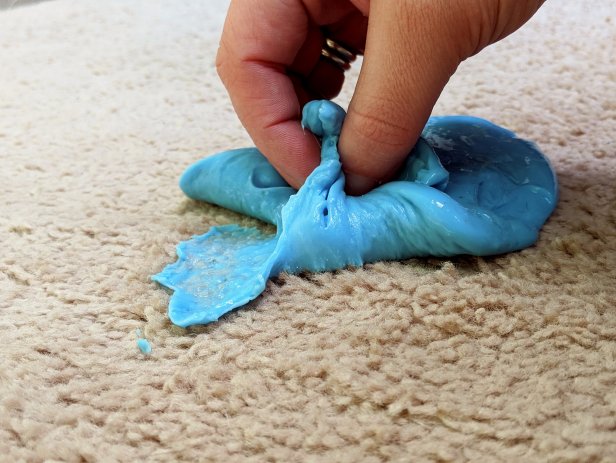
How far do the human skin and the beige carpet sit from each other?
→ 120 mm

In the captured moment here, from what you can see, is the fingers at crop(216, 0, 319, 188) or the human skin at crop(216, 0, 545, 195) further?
the fingers at crop(216, 0, 319, 188)

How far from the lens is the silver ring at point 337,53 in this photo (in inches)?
34.7

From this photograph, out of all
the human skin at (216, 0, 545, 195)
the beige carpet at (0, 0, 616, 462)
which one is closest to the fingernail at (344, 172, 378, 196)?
the human skin at (216, 0, 545, 195)

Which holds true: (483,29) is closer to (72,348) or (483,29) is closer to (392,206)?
(392,206)

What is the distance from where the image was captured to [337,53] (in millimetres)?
894

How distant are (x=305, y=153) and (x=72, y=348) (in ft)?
1.04

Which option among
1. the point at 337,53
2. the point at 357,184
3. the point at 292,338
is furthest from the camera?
the point at 337,53

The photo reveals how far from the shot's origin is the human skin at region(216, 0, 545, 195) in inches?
25.5

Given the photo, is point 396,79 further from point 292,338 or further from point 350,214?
point 292,338

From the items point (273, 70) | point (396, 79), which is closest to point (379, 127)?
point (396, 79)

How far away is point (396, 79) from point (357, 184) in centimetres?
14

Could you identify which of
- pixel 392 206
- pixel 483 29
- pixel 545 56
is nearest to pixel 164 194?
pixel 392 206

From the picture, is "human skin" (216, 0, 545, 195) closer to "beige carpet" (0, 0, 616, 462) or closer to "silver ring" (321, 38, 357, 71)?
"silver ring" (321, 38, 357, 71)

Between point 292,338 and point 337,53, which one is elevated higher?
point 337,53
